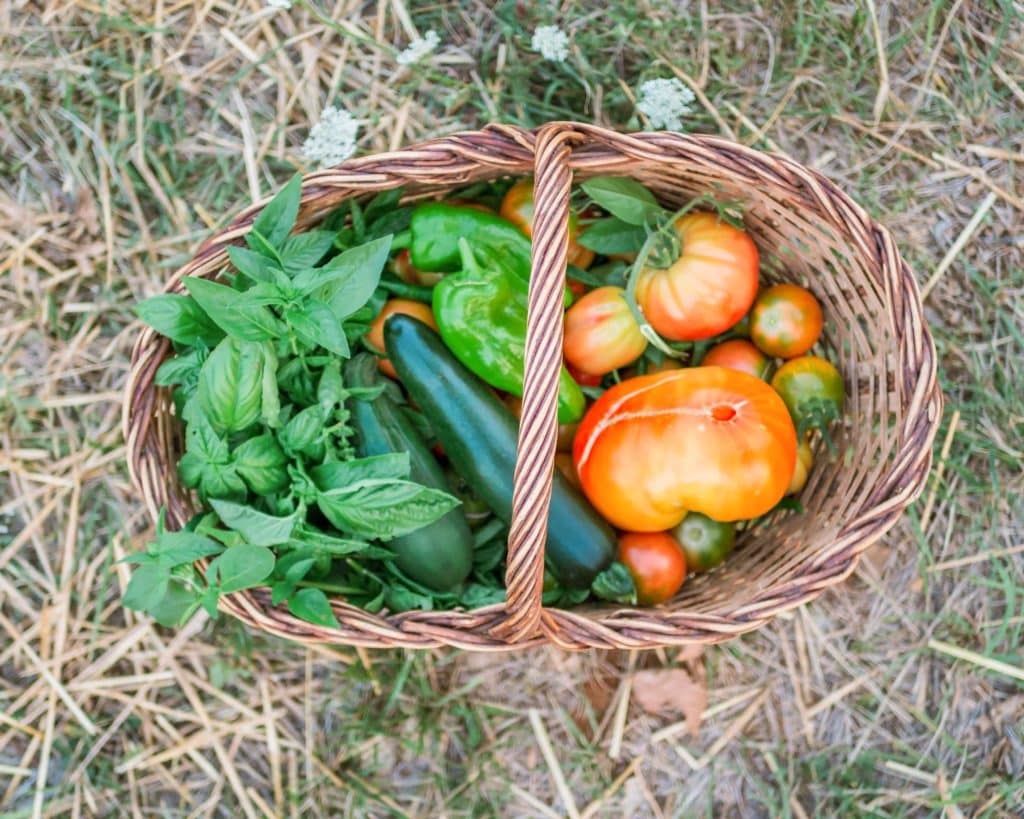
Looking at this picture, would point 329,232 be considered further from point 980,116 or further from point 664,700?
point 980,116

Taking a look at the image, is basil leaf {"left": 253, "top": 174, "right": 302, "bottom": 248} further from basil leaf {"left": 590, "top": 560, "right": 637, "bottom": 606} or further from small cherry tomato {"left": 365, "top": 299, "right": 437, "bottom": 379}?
basil leaf {"left": 590, "top": 560, "right": 637, "bottom": 606}

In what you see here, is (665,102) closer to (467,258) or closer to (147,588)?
(467,258)

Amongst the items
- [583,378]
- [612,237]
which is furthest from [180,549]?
[612,237]

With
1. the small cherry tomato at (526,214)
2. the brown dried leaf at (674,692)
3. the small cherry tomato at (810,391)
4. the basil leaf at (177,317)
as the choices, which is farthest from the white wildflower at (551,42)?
the brown dried leaf at (674,692)

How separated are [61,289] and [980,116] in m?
1.84

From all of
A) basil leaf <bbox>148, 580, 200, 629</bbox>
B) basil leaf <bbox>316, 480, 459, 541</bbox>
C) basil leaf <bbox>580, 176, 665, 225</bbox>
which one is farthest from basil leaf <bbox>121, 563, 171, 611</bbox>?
basil leaf <bbox>580, 176, 665, 225</bbox>

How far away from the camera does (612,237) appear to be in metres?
1.55

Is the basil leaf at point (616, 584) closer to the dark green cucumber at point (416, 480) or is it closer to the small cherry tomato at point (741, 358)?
the dark green cucumber at point (416, 480)

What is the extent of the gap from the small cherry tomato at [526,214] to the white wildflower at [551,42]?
288 mm

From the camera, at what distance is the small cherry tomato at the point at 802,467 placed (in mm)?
1604

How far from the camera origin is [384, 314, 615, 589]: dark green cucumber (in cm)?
148

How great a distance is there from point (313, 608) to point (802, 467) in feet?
2.79

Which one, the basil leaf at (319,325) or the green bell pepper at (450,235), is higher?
the basil leaf at (319,325)

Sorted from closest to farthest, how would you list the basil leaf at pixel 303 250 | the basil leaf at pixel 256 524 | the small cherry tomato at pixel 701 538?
the basil leaf at pixel 256 524, the basil leaf at pixel 303 250, the small cherry tomato at pixel 701 538
